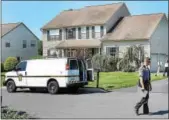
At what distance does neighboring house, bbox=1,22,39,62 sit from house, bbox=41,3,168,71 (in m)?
7.03

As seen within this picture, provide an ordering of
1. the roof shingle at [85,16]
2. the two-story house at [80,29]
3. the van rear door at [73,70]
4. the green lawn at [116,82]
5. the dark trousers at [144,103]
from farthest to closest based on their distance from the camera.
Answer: the roof shingle at [85,16] → the two-story house at [80,29] → the green lawn at [116,82] → the van rear door at [73,70] → the dark trousers at [144,103]

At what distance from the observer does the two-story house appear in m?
45.6

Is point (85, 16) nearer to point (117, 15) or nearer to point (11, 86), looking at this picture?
point (117, 15)

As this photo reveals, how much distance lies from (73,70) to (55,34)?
100 feet

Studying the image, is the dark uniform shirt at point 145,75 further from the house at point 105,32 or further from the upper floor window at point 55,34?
the upper floor window at point 55,34

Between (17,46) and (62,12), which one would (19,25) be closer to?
(17,46)

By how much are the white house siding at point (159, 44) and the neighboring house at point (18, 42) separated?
2124 cm

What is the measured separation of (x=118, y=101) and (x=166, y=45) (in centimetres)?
3288

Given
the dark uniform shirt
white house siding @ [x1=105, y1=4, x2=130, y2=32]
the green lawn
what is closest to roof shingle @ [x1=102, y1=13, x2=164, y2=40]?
white house siding @ [x1=105, y1=4, x2=130, y2=32]

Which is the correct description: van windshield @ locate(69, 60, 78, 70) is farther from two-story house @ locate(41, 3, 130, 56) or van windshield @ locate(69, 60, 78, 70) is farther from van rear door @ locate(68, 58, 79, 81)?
two-story house @ locate(41, 3, 130, 56)

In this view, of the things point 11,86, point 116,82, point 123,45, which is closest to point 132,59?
point 123,45

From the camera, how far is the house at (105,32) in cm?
4275

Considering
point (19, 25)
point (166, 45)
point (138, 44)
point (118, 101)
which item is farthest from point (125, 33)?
point (118, 101)

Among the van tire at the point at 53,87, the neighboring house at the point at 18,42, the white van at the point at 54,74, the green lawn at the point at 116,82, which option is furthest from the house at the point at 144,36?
the van tire at the point at 53,87
